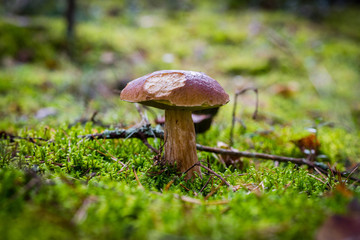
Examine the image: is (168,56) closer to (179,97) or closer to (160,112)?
(160,112)

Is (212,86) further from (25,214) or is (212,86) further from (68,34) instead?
(68,34)

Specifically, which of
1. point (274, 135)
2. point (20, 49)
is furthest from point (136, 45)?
point (274, 135)

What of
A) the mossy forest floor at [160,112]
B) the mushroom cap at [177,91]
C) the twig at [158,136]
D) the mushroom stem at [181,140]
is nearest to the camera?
the mossy forest floor at [160,112]

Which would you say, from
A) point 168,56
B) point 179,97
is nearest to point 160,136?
point 179,97

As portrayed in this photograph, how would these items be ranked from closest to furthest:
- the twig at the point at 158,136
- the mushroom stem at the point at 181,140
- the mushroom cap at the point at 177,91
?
the mushroom cap at the point at 177,91, the mushroom stem at the point at 181,140, the twig at the point at 158,136

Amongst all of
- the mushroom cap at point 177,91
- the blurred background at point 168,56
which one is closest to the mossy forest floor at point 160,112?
the blurred background at point 168,56

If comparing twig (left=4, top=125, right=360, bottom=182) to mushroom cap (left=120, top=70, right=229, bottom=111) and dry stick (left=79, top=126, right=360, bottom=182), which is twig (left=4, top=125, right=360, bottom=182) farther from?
mushroom cap (left=120, top=70, right=229, bottom=111)

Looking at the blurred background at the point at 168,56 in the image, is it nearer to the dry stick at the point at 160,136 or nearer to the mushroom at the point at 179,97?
the dry stick at the point at 160,136

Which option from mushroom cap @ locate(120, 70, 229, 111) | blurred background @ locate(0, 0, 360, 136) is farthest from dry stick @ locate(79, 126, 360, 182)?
blurred background @ locate(0, 0, 360, 136)
